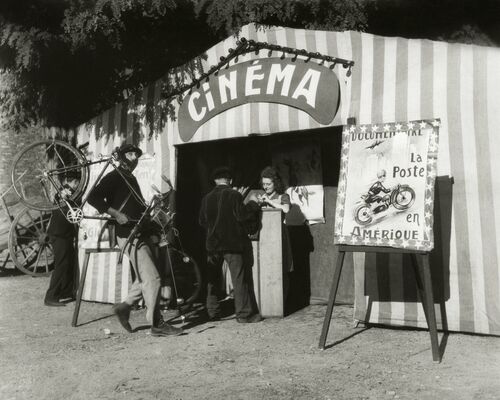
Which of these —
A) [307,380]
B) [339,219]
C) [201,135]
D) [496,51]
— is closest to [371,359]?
[307,380]

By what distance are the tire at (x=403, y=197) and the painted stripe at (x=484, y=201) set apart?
3.03 feet

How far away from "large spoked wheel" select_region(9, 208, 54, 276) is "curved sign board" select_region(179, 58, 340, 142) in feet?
15.2

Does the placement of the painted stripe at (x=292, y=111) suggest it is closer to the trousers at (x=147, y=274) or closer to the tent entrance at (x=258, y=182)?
the tent entrance at (x=258, y=182)

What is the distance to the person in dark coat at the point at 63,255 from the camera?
8.34m

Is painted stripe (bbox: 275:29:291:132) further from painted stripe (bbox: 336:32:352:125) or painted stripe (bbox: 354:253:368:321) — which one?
painted stripe (bbox: 354:253:368:321)

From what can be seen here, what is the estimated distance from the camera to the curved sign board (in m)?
6.49

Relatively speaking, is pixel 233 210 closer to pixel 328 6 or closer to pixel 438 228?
pixel 438 228

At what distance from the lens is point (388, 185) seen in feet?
17.5

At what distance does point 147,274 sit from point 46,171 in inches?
86.1

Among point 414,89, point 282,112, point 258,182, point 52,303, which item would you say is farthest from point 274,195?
point 52,303

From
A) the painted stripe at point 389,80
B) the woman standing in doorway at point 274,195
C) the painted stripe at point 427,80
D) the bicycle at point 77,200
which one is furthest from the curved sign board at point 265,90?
the bicycle at point 77,200

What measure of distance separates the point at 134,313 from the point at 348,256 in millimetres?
2806

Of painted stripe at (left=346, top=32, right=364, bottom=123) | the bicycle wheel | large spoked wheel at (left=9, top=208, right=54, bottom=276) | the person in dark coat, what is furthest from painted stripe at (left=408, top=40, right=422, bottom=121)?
large spoked wheel at (left=9, top=208, right=54, bottom=276)

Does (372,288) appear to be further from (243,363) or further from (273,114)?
(273,114)
